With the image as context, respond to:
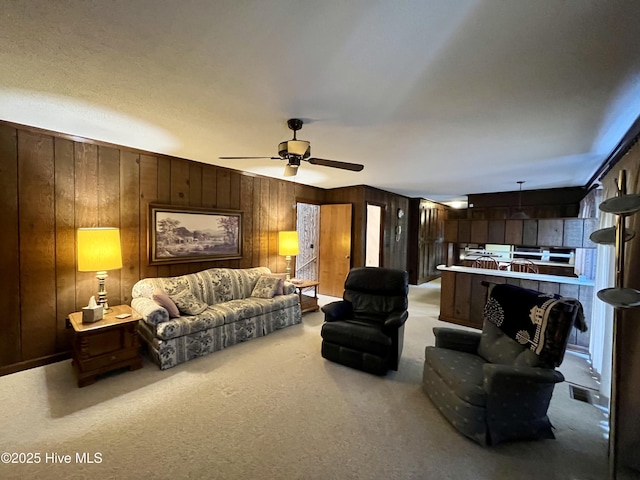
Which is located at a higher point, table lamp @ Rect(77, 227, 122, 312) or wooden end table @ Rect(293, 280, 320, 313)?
table lamp @ Rect(77, 227, 122, 312)

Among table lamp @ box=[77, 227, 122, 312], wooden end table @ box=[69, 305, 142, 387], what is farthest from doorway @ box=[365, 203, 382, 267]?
table lamp @ box=[77, 227, 122, 312]

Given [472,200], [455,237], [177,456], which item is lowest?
[177,456]

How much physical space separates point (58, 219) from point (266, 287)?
2513 mm

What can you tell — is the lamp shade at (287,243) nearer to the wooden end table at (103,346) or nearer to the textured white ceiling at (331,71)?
the textured white ceiling at (331,71)

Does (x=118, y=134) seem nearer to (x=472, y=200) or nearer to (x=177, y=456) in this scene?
(x=177, y=456)

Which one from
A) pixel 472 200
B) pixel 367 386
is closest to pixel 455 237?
pixel 472 200

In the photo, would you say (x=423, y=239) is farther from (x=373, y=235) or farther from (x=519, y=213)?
(x=519, y=213)

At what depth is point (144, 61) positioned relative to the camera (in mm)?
1631

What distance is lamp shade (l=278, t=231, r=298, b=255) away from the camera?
4.87 metres

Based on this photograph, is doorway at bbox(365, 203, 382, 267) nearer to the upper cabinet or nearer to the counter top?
the upper cabinet

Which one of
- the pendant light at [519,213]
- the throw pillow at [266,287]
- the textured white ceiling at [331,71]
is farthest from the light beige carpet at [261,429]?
the pendant light at [519,213]

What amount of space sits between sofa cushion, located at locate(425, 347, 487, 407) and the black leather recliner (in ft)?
1.45

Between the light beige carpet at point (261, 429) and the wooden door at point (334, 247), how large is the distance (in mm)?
3106

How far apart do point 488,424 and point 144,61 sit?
3.21 m
